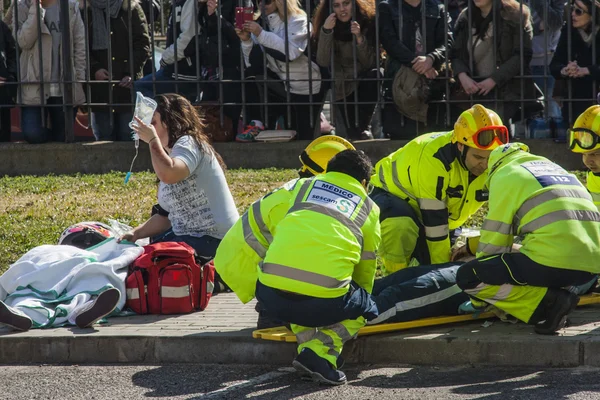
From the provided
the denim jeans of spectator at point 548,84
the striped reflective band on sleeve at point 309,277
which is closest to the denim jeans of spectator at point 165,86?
the denim jeans of spectator at point 548,84

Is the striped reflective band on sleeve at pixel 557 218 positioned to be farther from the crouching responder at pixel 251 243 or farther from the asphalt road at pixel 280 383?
the crouching responder at pixel 251 243

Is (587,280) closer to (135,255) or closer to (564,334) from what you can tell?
(564,334)

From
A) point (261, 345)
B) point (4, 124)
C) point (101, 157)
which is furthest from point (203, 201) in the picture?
point (4, 124)

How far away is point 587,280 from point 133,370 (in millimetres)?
2816

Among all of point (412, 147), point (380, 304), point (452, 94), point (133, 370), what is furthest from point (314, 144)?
point (452, 94)

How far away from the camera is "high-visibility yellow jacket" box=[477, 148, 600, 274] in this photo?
6875 millimetres

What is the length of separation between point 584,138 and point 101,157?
6.69m

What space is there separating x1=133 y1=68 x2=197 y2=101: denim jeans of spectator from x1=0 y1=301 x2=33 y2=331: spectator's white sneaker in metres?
5.66

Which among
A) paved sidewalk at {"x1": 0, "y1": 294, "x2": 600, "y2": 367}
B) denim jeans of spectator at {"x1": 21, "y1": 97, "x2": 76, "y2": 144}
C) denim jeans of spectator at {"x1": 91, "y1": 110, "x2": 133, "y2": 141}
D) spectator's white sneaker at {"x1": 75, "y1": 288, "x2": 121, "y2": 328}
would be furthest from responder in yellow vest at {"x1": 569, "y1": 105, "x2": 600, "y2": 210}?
denim jeans of spectator at {"x1": 21, "y1": 97, "x2": 76, "y2": 144}

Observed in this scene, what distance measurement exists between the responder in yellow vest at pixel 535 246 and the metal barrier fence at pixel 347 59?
506cm

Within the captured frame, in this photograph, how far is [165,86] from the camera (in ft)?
42.5

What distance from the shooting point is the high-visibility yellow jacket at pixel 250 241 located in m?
7.09

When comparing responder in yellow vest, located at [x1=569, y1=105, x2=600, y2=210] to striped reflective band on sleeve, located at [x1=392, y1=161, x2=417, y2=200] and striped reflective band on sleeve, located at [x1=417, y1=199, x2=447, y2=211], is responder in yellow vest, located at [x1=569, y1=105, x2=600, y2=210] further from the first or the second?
striped reflective band on sleeve, located at [x1=392, y1=161, x2=417, y2=200]

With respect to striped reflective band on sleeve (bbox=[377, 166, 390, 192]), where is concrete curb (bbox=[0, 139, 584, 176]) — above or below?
below
